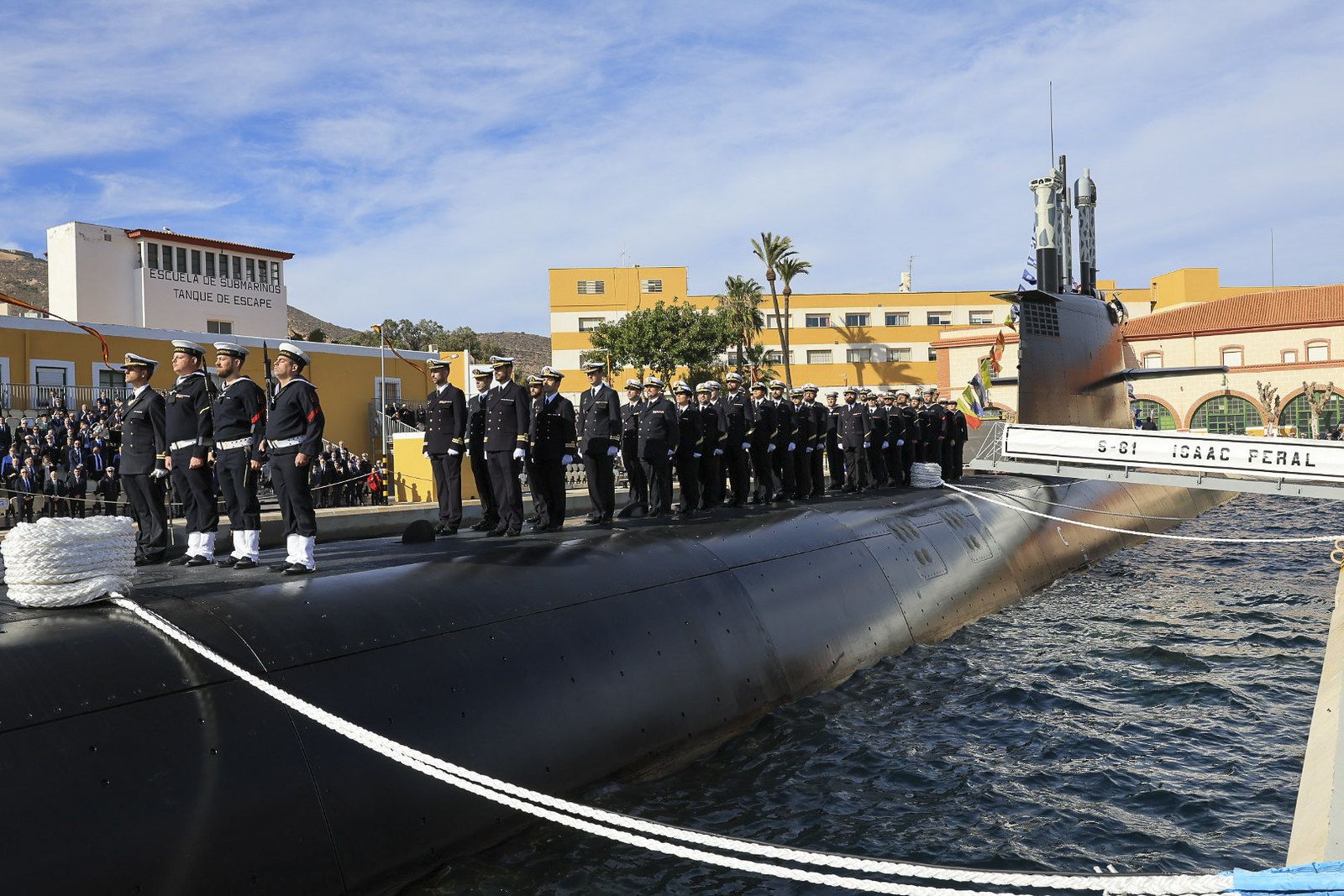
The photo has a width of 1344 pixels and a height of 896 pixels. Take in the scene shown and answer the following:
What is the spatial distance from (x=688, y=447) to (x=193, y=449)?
6284mm

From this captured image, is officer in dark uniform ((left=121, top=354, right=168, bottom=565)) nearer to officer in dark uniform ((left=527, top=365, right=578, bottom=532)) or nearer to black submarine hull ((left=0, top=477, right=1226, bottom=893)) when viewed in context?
black submarine hull ((left=0, top=477, right=1226, bottom=893))

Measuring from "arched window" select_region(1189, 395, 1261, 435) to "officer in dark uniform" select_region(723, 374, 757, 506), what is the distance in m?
46.9

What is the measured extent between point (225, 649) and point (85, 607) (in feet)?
3.00

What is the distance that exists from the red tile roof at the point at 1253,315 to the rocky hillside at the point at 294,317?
56016 mm

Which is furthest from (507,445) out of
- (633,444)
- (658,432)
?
(633,444)

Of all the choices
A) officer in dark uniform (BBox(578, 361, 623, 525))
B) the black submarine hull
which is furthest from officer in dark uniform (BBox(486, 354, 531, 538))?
officer in dark uniform (BBox(578, 361, 623, 525))

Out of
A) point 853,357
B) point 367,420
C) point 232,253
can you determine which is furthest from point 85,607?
point 853,357

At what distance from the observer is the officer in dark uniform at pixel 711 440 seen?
13383 mm

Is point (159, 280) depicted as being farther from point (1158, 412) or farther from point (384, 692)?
point (1158, 412)

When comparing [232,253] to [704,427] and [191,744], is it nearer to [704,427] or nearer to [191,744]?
[704,427]

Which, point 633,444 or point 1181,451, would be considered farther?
point 1181,451

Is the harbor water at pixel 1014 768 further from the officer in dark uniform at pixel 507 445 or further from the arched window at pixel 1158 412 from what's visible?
the arched window at pixel 1158 412

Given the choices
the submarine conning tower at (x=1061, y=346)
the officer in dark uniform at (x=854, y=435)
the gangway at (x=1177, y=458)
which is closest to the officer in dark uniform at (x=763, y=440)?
the officer in dark uniform at (x=854, y=435)

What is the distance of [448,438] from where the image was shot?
10.8 meters
